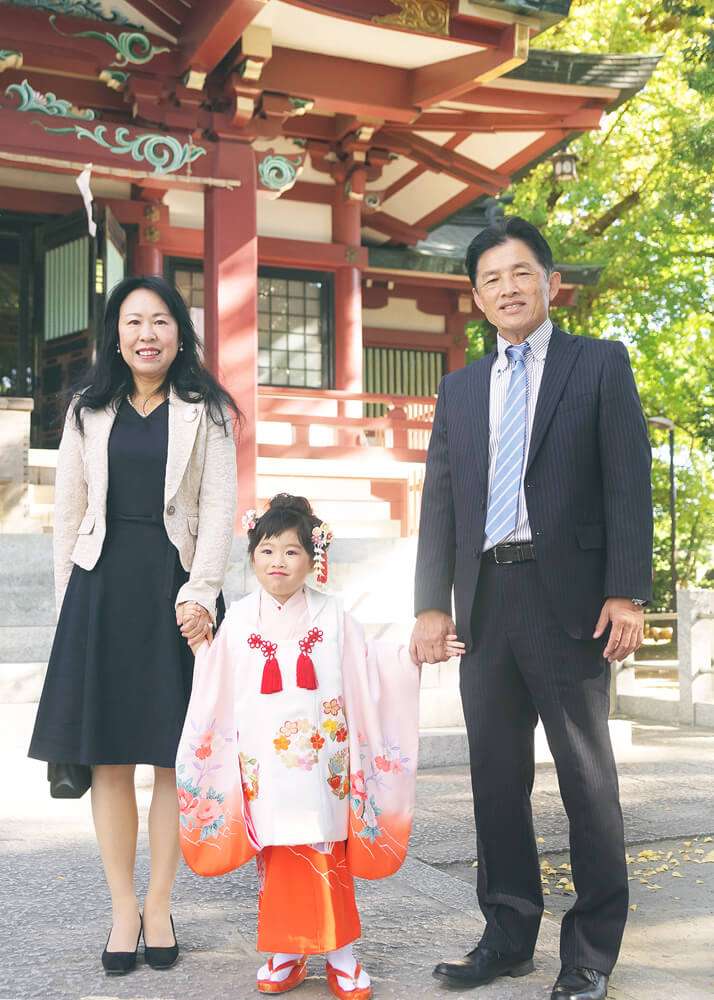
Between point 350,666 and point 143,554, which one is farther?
point 143,554

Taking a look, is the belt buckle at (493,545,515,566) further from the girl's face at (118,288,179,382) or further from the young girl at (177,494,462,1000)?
the girl's face at (118,288,179,382)

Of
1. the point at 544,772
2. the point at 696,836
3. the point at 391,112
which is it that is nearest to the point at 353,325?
the point at 391,112

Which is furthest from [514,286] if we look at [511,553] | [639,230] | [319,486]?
[639,230]

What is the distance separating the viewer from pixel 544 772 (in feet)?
19.2

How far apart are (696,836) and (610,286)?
12.8 m

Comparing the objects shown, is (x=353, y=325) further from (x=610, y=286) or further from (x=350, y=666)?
(x=350, y=666)

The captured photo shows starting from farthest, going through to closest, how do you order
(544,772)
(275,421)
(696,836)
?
(275,421), (544,772), (696,836)

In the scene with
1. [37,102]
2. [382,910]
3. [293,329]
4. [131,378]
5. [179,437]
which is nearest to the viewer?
[179,437]

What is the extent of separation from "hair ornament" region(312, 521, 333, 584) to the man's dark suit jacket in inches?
14.3

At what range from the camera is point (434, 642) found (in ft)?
9.48

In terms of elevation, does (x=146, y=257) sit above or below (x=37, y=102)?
below

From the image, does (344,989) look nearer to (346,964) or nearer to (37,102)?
(346,964)

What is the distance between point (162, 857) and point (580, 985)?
3.80 feet

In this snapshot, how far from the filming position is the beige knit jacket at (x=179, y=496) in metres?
2.97
